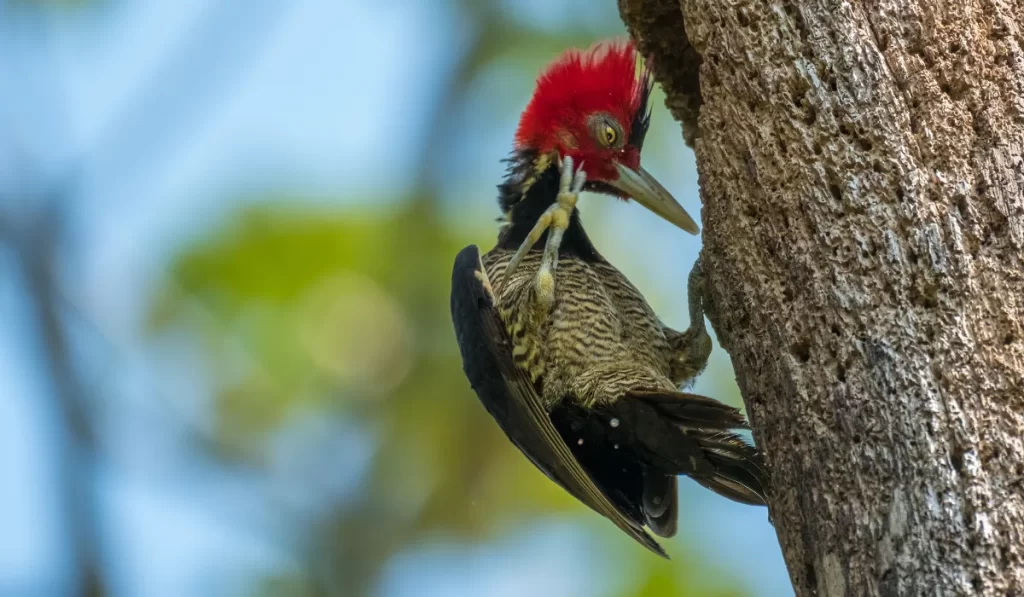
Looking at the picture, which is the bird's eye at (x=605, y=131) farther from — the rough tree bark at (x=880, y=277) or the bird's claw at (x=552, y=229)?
the rough tree bark at (x=880, y=277)

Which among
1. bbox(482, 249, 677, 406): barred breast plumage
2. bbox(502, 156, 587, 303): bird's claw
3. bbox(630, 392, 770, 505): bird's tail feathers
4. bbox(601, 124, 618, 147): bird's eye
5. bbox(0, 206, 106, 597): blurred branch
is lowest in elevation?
bbox(0, 206, 106, 597): blurred branch

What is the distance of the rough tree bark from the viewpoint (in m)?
1.95

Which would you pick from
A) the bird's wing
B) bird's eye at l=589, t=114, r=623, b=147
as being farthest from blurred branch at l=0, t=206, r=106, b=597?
bird's eye at l=589, t=114, r=623, b=147

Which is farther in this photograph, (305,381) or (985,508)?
(305,381)

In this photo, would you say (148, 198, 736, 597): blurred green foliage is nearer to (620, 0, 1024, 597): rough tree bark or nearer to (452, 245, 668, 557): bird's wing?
(452, 245, 668, 557): bird's wing

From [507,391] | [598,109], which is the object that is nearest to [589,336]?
[507,391]

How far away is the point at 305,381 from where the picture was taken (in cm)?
594

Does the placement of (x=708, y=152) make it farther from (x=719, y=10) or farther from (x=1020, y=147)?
(x=1020, y=147)

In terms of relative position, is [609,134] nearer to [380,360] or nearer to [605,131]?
[605,131]

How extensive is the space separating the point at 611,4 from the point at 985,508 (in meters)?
4.80

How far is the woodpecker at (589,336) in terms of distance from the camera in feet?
10.0

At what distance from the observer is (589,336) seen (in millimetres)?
3564

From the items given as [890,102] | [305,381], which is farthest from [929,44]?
[305,381]

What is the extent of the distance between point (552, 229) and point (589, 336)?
43cm
